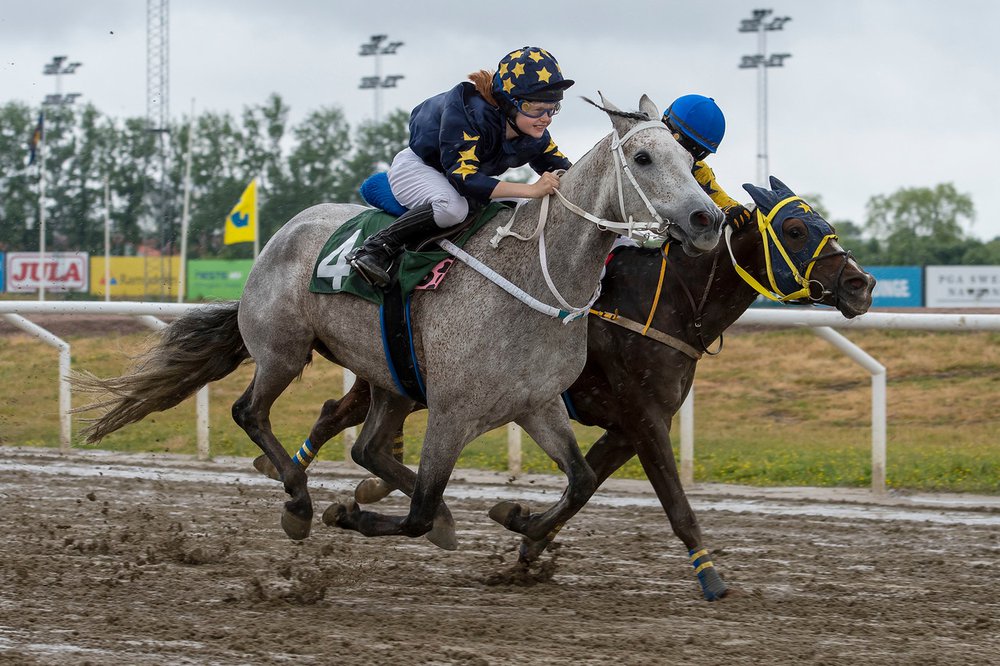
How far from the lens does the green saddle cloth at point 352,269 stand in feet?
16.0

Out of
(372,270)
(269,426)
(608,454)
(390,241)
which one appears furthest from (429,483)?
(269,426)

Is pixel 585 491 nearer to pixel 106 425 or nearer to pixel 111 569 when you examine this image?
pixel 111 569

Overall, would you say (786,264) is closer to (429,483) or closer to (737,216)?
(737,216)

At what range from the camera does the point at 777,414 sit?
45.1 ft

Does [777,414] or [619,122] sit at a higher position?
[619,122]

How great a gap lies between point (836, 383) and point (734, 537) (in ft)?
32.0

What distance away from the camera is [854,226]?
60.8 metres

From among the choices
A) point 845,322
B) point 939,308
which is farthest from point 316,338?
point 939,308

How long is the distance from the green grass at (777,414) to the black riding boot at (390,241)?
228 cm

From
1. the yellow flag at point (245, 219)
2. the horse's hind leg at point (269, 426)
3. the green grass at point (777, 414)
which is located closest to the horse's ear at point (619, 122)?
the horse's hind leg at point (269, 426)

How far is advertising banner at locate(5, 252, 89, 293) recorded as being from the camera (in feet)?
93.2

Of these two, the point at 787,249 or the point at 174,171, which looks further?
the point at 174,171

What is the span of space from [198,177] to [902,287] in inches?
988

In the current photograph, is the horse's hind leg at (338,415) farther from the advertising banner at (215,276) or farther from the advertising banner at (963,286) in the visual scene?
the advertising banner at (215,276)
